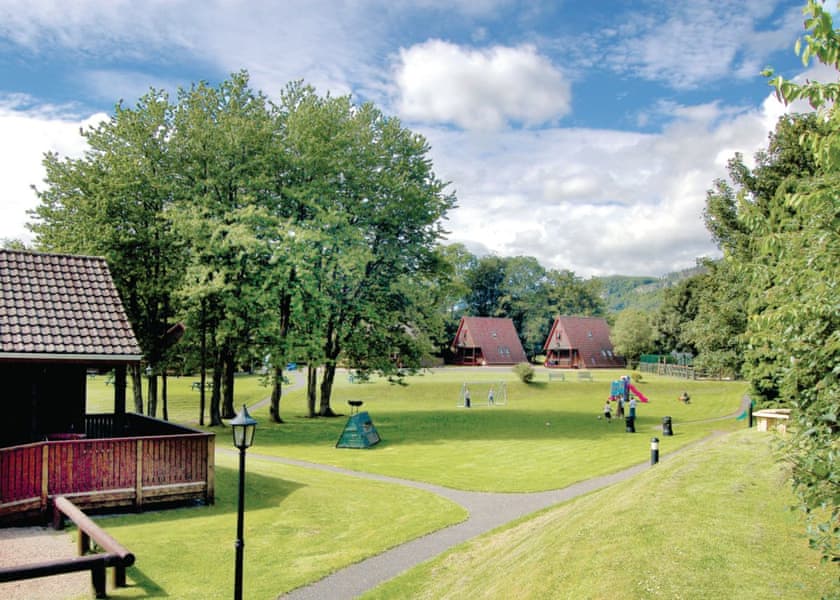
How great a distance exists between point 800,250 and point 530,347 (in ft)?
341

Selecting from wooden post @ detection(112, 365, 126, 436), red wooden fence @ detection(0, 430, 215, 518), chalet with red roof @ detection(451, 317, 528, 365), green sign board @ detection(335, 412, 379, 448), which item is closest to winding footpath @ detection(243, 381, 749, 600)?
green sign board @ detection(335, 412, 379, 448)

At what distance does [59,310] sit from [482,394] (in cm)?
4187

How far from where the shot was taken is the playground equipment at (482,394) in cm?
5044

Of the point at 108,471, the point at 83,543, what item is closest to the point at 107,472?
the point at 108,471

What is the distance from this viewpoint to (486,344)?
87500 mm

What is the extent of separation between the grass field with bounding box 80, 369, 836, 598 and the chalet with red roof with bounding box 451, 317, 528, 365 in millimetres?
54119

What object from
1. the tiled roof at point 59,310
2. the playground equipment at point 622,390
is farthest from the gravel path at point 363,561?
the playground equipment at point 622,390

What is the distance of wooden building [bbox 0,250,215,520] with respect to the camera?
15.0m

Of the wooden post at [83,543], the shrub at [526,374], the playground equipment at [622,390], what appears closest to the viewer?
the wooden post at [83,543]

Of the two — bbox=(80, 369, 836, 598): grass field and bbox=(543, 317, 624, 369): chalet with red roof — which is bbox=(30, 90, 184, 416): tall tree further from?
bbox=(543, 317, 624, 369): chalet with red roof

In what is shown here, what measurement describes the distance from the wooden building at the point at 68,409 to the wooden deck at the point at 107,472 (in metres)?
0.02

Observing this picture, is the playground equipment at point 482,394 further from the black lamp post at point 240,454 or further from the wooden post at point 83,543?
the black lamp post at point 240,454

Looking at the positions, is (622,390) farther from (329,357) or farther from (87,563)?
(87,563)

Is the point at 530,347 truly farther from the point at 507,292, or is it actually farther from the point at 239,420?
the point at 239,420
